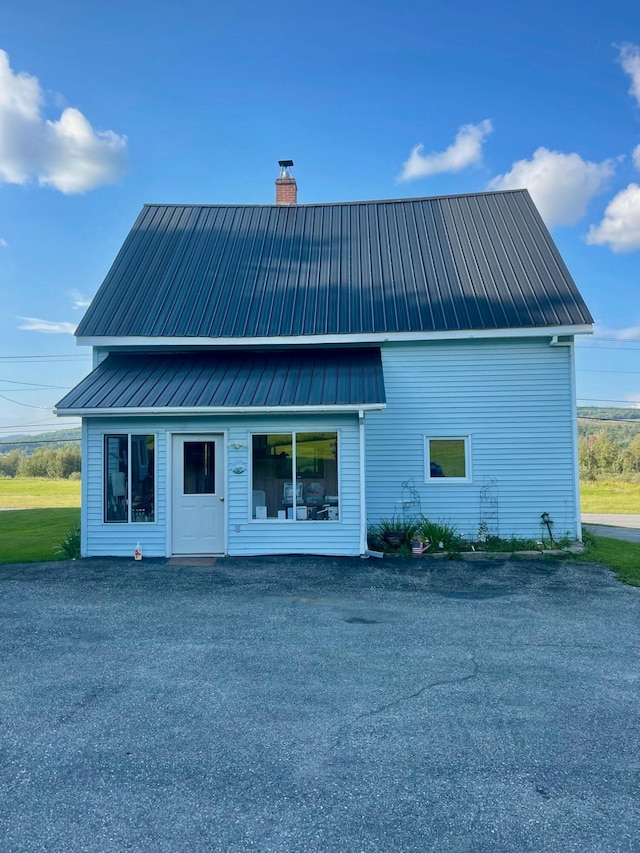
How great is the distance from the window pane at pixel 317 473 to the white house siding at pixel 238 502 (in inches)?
5.6

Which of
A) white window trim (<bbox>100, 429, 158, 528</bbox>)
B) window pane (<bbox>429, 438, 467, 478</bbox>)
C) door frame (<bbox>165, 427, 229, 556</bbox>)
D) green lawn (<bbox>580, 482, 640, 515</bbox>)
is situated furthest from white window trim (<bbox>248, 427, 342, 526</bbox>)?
green lawn (<bbox>580, 482, 640, 515</bbox>)

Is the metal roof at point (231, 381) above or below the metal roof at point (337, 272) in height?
below

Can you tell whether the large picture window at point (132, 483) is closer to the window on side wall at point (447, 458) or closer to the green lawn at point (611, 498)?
the window on side wall at point (447, 458)

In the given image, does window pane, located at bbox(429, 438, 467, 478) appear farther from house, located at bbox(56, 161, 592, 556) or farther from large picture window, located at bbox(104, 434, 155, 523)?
large picture window, located at bbox(104, 434, 155, 523)

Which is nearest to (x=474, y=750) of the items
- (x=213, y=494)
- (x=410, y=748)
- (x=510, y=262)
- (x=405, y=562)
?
(x=410, y=748)

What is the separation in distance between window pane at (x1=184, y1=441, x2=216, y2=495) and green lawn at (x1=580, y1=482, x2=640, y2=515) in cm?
1830

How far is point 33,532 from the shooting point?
585 inches

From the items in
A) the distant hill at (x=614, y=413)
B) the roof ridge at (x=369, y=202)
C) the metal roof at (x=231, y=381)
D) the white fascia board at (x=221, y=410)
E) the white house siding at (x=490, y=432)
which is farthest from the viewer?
the distant hill at (x=614, y=413)

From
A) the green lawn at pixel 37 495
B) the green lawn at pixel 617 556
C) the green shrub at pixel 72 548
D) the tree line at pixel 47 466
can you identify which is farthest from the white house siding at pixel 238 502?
the tree line at pixel 47 466

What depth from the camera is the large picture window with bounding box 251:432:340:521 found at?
33.6 feet

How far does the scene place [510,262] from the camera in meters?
12.5

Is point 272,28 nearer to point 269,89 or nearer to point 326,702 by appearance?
point 269,89

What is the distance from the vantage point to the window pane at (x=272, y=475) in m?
10.3

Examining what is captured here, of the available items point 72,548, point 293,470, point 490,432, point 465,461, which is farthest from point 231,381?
point 490,432
